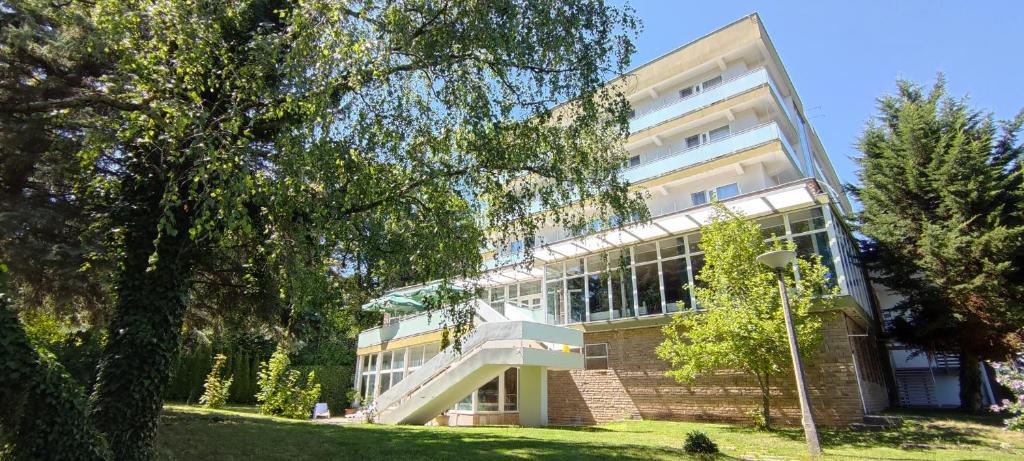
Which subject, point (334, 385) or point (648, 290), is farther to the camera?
point (334, 385)

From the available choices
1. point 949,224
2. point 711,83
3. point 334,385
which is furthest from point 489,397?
point 949,224

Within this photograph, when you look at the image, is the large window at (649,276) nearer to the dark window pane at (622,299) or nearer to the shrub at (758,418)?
the dark window pane at (622,299)

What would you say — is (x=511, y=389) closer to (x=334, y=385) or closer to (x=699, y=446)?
(x=699, y=446)

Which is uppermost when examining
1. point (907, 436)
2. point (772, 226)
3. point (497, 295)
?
point (772, 226)

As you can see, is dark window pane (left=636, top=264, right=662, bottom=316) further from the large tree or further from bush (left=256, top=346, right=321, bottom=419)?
bush (left=256, top=346, right=321, bottom=419)

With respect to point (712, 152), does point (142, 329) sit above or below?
below

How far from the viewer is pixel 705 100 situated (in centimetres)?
2017

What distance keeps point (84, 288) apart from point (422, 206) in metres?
7.02

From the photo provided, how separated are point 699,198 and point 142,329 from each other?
18.3 meters

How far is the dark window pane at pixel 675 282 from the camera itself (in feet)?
57.9

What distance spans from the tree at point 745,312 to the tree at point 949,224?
4.75 m

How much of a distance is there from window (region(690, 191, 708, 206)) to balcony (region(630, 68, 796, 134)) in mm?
3319

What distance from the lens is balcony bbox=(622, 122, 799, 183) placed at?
17641 mm

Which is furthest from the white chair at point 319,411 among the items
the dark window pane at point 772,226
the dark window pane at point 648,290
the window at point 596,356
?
the dark window pane at point 772,226
